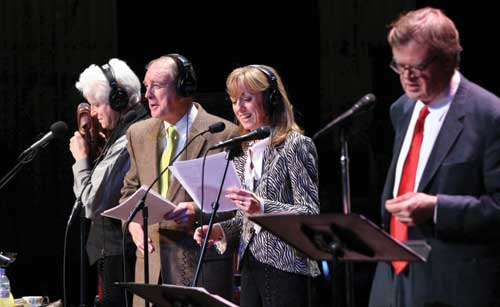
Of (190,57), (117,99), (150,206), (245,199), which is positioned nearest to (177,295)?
(245,199)

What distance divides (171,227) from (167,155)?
0.33 metres

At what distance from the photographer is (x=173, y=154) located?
12.8ft

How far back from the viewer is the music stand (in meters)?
2.67

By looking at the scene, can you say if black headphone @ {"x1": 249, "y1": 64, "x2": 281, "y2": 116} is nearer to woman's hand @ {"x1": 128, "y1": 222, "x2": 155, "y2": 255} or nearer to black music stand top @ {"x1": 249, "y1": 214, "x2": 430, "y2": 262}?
woman's hand @ {"x1": 128, "y1": 222, "x2": 155, "y2": 255}

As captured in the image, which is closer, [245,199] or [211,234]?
[245,199]

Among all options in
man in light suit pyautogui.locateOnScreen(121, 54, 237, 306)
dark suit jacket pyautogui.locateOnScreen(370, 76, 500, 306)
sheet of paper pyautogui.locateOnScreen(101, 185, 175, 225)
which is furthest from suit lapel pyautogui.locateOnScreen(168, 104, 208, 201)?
dark suit jacket pyautogui.locateOnScreen(370, 76, 500, 306)

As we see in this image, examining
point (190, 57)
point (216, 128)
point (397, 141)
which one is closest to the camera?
point (397, 141)

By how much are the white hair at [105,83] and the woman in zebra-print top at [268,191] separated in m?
1.02

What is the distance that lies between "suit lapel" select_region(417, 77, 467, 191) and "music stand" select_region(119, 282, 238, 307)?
2.27 ft

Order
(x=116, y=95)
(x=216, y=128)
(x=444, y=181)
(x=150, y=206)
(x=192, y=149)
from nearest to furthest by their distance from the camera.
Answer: (x=444, y=181), (x=216, y=128), (x=150, y=206), (x=192, y=149), (x=116, y=95)

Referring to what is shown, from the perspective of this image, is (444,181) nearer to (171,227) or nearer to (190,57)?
(171,227)

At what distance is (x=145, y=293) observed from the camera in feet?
9.46

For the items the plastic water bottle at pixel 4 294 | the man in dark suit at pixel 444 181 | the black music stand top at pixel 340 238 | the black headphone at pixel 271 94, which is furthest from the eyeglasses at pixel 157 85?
the black music stand top at pixel 340 238

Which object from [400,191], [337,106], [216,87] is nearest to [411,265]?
[400,191]
